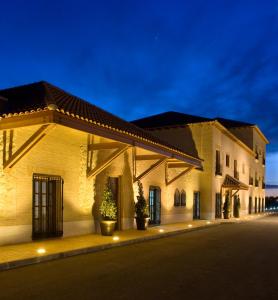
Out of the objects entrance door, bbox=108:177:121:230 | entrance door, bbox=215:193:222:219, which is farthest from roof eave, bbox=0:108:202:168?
entrance door, bbox=215:193:222:219

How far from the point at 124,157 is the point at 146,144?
242cm

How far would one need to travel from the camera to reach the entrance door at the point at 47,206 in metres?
13.0

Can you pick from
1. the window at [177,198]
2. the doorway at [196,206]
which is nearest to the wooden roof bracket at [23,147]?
the window at [177,198]

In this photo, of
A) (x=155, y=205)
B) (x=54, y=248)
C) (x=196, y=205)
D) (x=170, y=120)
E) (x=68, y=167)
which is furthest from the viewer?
(x=170, y=120)

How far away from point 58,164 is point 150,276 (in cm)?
671

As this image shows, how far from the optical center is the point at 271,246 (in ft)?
45.3

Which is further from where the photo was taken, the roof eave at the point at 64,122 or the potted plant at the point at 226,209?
the potted plant at the point at 226,209

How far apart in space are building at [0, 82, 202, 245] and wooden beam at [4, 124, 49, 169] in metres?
0.03

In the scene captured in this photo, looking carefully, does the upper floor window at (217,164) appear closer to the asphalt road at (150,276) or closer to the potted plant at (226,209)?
the potted plant at (226,209)

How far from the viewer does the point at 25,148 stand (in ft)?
36.8

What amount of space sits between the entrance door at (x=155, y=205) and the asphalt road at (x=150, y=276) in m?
8.86

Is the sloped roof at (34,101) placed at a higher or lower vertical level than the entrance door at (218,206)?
higher

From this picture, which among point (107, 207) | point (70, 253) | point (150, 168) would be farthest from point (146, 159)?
point (70, 253)

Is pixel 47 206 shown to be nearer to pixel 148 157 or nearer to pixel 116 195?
pixel 116 195
